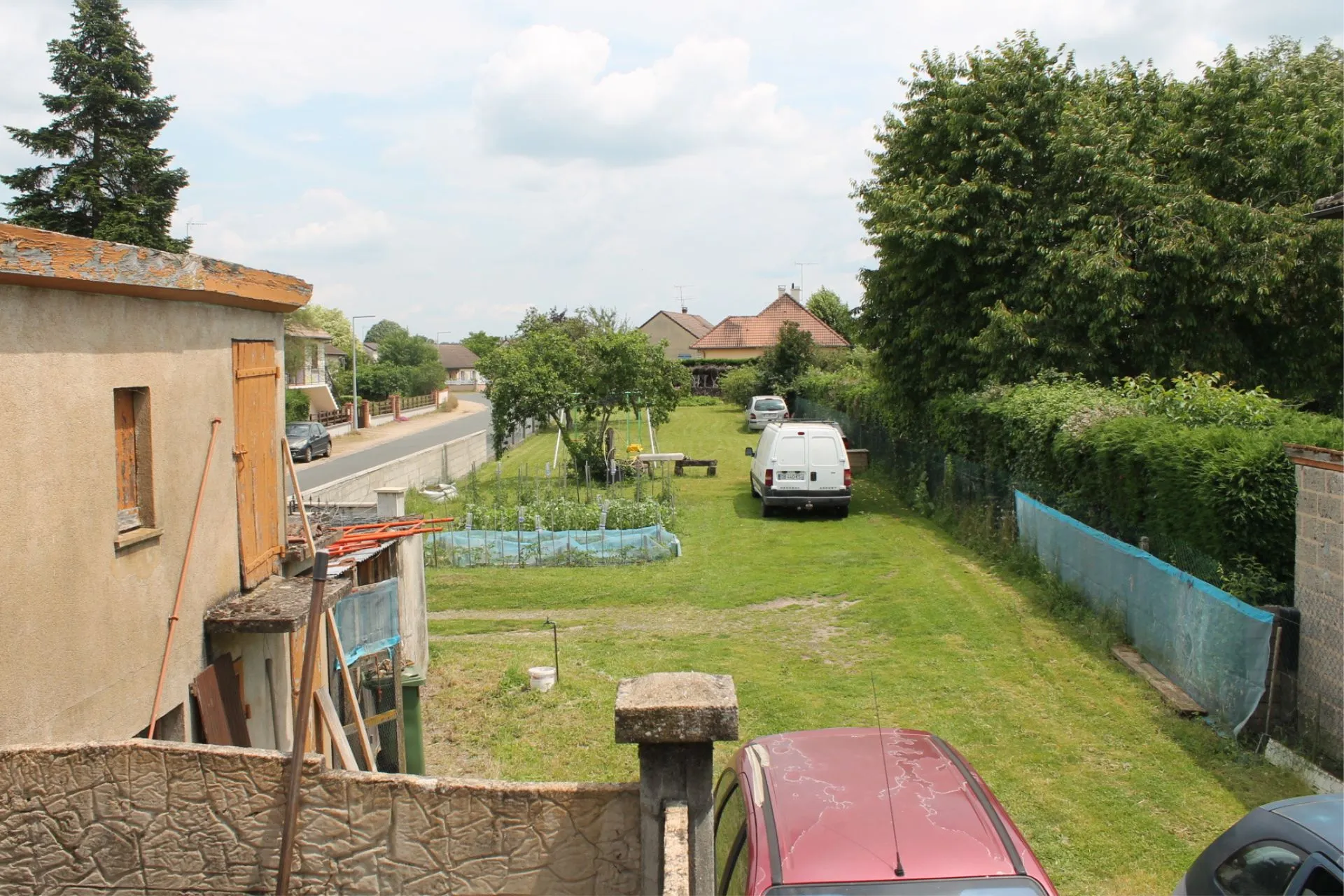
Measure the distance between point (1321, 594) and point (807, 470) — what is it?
1311 centimetres

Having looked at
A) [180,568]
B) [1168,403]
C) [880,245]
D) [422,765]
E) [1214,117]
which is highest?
[1214,117]

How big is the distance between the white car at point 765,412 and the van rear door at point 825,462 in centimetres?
2192

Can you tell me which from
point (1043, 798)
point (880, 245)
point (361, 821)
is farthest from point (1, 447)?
point (880, 245)

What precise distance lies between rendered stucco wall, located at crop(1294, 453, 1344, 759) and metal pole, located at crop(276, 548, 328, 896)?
7397mm

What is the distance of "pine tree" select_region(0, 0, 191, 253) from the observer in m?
31.9

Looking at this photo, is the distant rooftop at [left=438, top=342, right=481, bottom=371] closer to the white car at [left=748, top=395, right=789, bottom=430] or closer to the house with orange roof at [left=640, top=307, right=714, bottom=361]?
the house with orange roof at [left=640, top=307, right=714, bottom=361]

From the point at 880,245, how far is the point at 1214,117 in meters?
7.44

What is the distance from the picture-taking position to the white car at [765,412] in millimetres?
43938

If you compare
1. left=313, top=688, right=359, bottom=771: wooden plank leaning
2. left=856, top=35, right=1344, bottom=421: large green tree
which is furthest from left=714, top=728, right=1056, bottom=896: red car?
left=856, top=35, right=1344, bottom=421: large green tree

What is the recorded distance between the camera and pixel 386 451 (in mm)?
42531

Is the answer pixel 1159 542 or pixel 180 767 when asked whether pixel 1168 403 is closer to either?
pixel 1159 542

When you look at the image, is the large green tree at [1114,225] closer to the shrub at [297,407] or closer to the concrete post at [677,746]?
the concrete post at [677,746]

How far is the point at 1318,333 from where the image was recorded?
2161cm

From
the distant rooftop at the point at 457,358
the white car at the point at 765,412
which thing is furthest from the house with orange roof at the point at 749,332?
the distant rooftop at the point at 457,358
